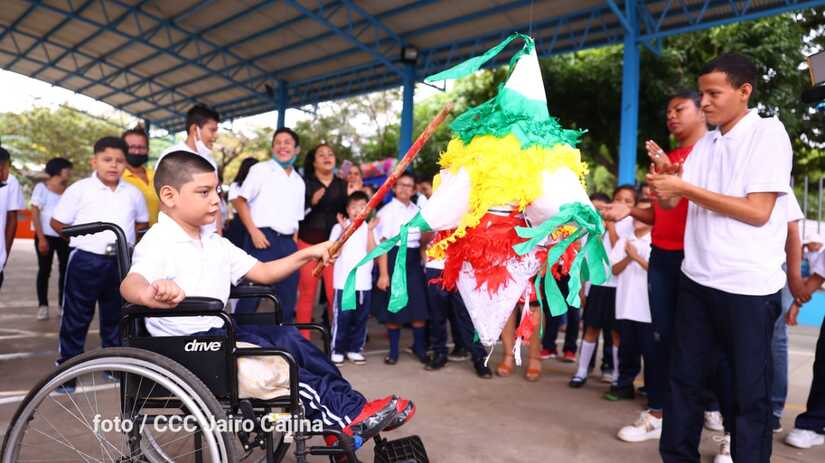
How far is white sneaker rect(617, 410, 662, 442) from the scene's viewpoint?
2486 millimetres

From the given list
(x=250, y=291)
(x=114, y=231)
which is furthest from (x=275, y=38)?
(x=114, y=231)

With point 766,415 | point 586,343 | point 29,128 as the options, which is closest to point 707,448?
point 766,415

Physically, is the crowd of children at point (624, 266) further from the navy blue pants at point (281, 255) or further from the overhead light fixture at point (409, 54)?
the overhead light fixture at point (409, 54)

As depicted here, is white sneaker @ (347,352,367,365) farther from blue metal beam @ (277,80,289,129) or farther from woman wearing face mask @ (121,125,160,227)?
blue metal beam @ (277,80,289,129)

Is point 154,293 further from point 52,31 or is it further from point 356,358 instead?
point 52,31

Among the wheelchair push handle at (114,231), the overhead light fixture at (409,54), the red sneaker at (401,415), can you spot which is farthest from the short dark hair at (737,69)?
the overhead light fixture at (409,54)

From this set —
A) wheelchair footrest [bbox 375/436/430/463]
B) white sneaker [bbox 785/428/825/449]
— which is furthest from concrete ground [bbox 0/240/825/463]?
wheelchair footrest [bbox 375/436/430/463]

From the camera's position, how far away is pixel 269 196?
3295mm

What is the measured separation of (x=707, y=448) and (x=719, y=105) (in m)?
1.43

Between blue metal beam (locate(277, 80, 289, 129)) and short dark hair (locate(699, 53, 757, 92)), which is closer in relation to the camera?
short dark hair (locate(699, 53, 757, 92))

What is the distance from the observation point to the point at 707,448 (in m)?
2.46

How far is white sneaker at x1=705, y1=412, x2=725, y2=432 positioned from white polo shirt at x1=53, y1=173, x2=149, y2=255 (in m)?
2.85

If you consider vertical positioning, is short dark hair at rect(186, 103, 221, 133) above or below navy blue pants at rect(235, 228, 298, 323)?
above

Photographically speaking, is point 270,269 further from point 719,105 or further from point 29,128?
point 29,128
